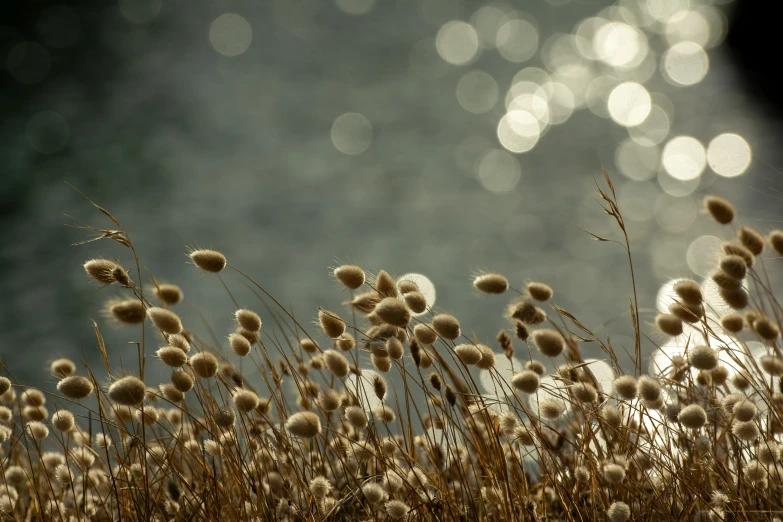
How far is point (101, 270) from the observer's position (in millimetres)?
1125

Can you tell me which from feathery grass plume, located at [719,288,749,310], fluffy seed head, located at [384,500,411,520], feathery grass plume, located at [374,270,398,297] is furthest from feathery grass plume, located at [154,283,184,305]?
feathery grass plume, located at [719,288,749,310]

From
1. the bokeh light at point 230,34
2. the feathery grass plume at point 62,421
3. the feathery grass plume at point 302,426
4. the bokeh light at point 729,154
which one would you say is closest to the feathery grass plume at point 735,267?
the feathery grass plume at point 302,426

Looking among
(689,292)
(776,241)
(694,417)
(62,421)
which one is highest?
(776,241)

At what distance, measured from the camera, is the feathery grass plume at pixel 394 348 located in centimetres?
114

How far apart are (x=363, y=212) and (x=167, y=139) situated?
8.29 feet

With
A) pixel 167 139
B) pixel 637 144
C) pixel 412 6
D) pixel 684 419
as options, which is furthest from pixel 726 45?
pixel 684 419

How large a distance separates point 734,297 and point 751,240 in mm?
214

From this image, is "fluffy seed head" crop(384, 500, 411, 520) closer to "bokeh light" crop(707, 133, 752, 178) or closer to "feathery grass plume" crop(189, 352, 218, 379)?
"feathery grass plume" crop(189, 352, 218, 379)

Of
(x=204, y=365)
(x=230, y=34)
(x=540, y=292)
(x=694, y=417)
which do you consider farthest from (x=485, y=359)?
(x=230, y=34)

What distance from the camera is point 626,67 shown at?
30.0 feet

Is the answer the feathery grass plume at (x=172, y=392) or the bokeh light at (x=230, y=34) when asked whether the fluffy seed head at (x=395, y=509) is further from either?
the bokeh light at (x=230, y=34)

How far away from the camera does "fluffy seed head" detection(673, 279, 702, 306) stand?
1166 mm

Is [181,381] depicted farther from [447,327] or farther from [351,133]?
[351,133]

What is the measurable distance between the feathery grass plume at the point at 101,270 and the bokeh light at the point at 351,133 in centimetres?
726
